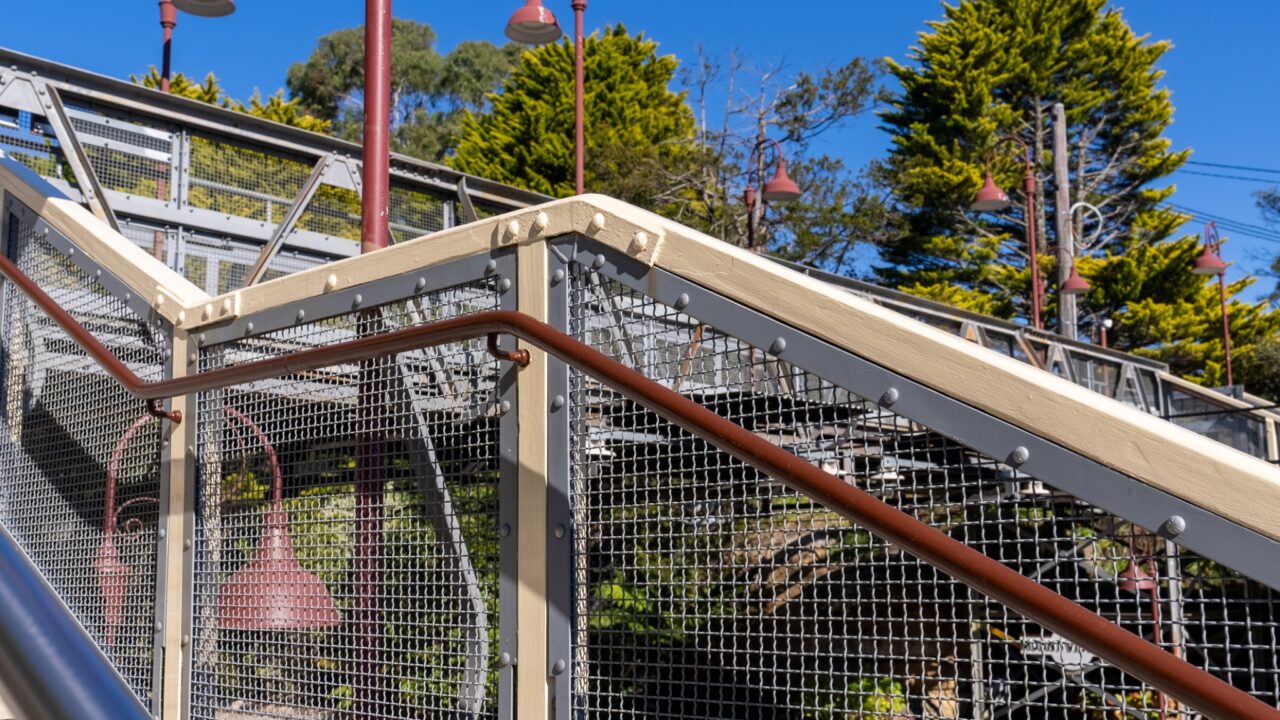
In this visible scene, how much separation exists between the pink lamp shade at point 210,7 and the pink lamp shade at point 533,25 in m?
3.22

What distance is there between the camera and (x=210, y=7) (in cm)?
1380

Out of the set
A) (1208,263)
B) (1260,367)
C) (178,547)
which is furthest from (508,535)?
(1260,367)

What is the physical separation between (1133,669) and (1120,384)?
17693mm

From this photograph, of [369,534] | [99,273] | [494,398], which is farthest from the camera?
[99,273]

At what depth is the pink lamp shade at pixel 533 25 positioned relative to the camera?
1462 cm

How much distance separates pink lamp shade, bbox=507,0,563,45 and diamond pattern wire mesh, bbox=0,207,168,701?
10.4 metres

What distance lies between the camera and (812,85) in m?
33.4

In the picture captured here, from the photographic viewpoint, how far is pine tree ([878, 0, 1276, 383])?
38188 mm

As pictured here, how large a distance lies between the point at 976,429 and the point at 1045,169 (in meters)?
43.7

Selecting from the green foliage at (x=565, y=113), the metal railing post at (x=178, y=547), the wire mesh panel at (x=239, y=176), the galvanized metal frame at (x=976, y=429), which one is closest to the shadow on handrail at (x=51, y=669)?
the galvanized metal frame at (x=976, y=429)

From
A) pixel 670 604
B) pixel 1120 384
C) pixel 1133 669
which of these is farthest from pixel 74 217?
pixel 1120 384

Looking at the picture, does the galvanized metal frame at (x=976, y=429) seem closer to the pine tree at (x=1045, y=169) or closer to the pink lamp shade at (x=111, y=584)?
the pink lamp shade at (x=111, y=584)

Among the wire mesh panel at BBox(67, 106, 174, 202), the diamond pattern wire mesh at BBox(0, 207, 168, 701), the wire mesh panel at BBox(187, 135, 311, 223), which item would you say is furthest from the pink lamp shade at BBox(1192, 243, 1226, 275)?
the diamond pattern wire mesh at BBox(0, 207, 168, 701)

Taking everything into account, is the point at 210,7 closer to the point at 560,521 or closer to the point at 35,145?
the point at 35,145
